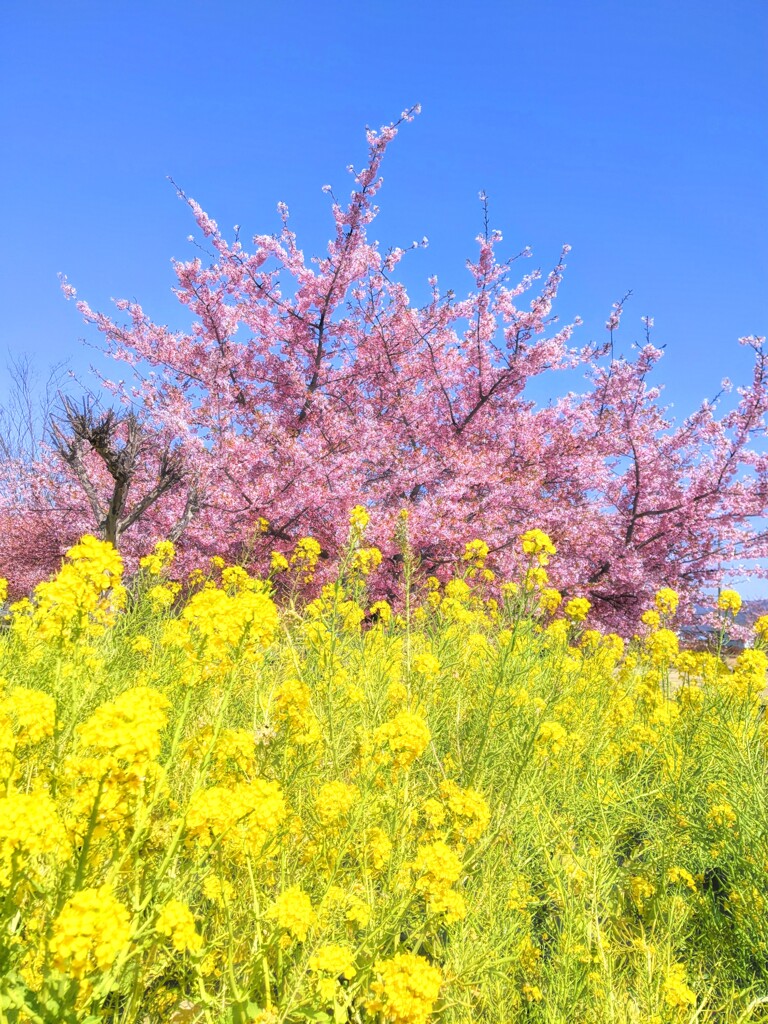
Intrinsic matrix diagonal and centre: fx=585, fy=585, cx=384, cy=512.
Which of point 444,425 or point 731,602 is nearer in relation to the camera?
point 731,602

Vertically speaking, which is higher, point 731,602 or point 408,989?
point 731,602

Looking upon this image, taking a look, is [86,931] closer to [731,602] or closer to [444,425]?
[731,602]

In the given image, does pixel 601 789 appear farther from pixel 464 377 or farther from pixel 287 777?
pixel 464 377

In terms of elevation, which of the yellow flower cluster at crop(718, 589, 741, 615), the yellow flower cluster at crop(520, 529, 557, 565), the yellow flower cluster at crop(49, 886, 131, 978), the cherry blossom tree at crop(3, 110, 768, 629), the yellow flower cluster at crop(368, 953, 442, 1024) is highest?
the cherry blossom tree at crop(3, 110, 768, 629)

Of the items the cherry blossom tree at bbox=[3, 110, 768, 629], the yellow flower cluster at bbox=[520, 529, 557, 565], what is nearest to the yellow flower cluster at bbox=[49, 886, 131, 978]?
the yellow flower cluster at bbox=[520, 529, 557, 565]

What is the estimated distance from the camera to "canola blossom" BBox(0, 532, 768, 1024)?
124 cm

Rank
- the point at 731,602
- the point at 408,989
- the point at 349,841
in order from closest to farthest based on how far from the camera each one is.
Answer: the point at 408,989 → the point at 349,841 → the point at 731,602

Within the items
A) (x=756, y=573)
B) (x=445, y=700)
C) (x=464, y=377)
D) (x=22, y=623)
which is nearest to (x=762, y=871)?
(x=445, y=700)

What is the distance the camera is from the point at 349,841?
5.52 ft

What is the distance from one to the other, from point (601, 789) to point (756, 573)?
33.7 feet

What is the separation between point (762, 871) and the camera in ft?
7.31

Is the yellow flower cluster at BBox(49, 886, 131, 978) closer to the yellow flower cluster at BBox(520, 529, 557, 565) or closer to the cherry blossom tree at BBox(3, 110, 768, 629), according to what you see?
the yellow flower cluster at BBox(520, 529, 557, 565)

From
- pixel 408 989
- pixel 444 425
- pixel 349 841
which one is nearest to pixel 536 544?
pixel 349 841

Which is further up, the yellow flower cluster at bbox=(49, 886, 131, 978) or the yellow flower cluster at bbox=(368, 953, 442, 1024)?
the yellow flower cluster at bbox=(49, 886, 131, 978)
